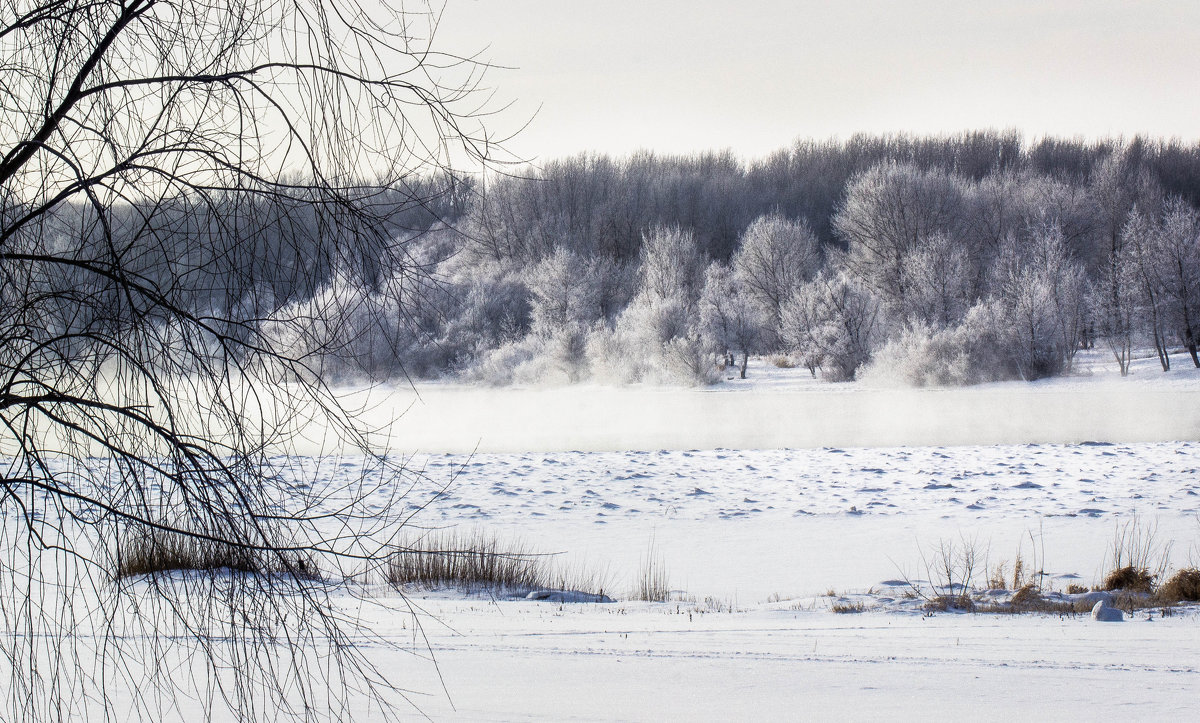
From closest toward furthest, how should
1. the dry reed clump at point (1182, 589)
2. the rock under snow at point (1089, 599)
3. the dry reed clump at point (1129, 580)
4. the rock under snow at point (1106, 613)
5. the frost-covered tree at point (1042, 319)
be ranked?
the rock under snow at point (1106, 613)
the rock under snow at point (1089, 599)
the dry reed clump at point (1182, 589)
the dry reed clump at point (1129, 580)
the frost-covered tree at point (1042, 319)

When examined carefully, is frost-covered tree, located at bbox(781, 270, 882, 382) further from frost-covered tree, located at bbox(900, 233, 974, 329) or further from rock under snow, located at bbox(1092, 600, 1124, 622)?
rock under snow, located at bbox(1092, 600, 1124, 622)

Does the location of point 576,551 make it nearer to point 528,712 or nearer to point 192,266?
point 528,712

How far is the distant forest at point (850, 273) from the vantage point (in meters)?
32.9

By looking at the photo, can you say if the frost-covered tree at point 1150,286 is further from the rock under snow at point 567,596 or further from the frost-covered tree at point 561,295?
the rock under snow at point 567,596

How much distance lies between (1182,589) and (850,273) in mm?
40757

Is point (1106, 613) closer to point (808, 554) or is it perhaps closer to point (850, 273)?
point (808, 554)

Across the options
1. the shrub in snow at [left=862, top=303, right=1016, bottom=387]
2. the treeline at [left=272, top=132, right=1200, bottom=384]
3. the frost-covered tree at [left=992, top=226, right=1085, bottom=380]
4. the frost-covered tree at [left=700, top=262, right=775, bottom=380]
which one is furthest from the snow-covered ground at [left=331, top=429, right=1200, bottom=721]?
the frost-covered tree at [left=700, top=262, right=775, bottom=380]

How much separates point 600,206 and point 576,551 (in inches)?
1980

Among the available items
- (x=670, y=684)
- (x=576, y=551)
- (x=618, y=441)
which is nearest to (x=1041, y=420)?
(x=618, y=441)

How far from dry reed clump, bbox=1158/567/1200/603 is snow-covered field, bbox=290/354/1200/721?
699 mm

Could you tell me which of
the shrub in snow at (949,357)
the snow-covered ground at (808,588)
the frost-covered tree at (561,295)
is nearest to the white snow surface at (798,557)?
the snow-covered ground at (808,588)

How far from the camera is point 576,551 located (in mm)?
9766

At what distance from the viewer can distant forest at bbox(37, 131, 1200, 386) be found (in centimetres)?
3291

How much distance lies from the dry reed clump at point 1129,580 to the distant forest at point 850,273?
1432 cm
